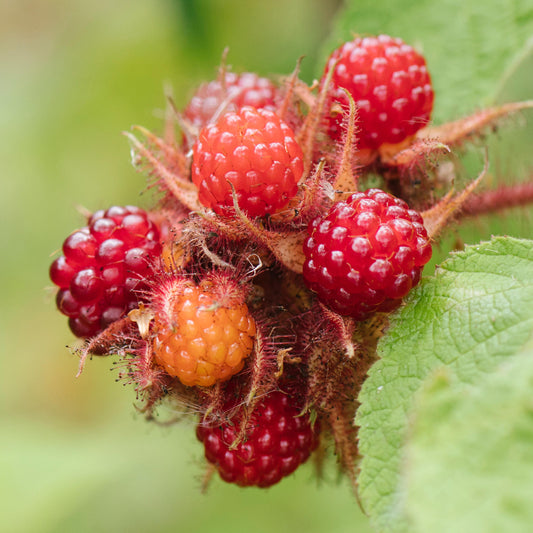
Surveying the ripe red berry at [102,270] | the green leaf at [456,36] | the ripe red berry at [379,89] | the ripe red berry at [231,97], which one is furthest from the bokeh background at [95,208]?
the ripe red berry at [102,270]

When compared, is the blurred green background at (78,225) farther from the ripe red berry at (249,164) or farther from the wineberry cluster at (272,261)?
the ripe red berry at (249,164)

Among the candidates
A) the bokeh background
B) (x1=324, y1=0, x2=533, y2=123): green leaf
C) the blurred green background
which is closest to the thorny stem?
the bokeh background

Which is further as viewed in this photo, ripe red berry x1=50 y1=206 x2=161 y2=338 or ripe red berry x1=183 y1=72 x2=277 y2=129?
ripe red berry x1=183 y1=72 x2=277 y2=129

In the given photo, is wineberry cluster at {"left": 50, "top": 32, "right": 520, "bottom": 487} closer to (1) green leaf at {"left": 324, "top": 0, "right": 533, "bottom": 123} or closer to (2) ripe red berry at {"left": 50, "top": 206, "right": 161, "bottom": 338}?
(2) ripe red berry at {"left": 50, "top": 206, "right": 161, "bottom": 338}

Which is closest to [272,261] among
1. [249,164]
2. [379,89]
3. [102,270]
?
[249,164]

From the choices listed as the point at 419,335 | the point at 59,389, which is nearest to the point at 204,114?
the point at 419,335

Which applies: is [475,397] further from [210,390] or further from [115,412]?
[115,412]

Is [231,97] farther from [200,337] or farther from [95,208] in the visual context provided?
[95,208]
